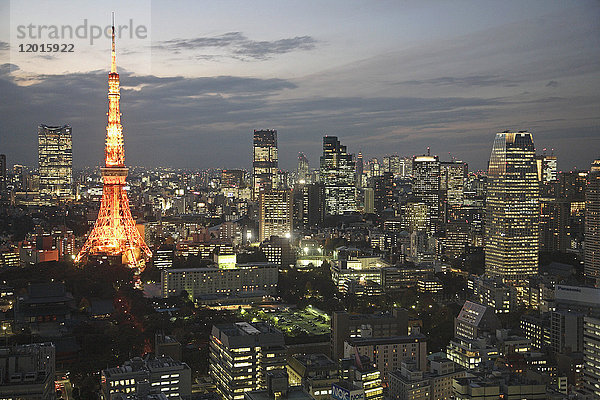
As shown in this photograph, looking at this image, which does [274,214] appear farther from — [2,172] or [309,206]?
[2,172]

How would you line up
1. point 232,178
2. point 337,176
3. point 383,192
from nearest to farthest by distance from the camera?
point 383,192 → point 337,176 → point 232,178

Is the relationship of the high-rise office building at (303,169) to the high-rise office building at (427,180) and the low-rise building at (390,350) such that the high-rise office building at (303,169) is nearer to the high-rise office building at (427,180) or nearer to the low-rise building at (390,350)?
the high-rise office building at (427,180)

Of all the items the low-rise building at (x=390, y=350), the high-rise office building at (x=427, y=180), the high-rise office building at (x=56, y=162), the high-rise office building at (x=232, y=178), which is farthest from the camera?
the high-rise office building at (x=232, y=178)

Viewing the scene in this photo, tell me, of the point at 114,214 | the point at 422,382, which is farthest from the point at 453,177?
the point at 422,382

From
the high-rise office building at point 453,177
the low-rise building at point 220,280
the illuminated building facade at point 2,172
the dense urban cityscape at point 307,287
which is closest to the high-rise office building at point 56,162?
the dense urban cityscape at point 307,287

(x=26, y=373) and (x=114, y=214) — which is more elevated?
(x=114, y=214)

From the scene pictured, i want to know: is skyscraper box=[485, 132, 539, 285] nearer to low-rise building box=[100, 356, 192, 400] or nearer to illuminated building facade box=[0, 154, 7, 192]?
low-rise building box=[100, 356, 192, 400]
